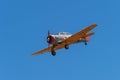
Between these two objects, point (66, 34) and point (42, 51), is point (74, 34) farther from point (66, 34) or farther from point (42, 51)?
point (42, 51)

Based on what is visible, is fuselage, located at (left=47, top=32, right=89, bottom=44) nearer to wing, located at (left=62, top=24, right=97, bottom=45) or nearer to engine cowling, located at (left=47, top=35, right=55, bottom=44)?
engine cowling, located at (left=47, top=35, right=55, bottom=44)

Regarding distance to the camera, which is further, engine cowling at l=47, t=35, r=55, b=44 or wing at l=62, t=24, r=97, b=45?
engine cowling at l=47, t=35, r=55, b=44

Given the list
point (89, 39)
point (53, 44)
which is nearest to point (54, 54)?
point (53, 44)

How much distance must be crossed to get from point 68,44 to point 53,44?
283cm

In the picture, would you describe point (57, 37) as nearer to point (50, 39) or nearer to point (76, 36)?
point (50, 39)

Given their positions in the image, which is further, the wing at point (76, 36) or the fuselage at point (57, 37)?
the fuselage at point (57, 37)

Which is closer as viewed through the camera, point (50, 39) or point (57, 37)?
point (50, 39)

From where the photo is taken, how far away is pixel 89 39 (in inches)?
4454

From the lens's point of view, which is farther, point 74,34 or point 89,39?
point 89,39

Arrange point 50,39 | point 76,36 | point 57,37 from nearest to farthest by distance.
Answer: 1. point 76,36
2. point 50,39
3. point 57,37

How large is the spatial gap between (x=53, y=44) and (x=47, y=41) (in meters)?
1.46

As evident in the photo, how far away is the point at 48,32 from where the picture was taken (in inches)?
4205

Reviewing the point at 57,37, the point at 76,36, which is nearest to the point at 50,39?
the point at 57,37

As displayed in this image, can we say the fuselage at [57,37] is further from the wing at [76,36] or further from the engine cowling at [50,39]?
the wing at [76,36]
